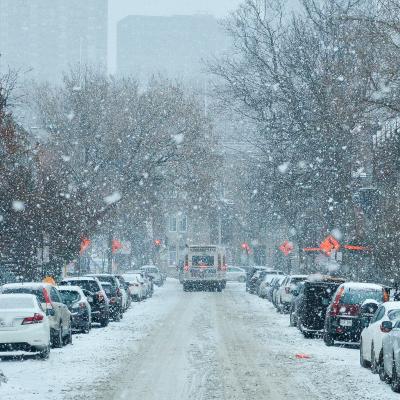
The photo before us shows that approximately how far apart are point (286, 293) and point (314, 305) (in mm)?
13605

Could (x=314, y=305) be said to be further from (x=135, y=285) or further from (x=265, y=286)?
(x=265, y=286)

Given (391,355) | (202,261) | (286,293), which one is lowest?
(391,355)

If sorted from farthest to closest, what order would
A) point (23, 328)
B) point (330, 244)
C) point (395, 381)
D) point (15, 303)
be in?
point (330, 244)
point (15, 303)
point (23, 328)
point (395, 381)

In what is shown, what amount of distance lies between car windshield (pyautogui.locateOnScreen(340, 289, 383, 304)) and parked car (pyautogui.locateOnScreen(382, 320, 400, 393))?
23.4ft

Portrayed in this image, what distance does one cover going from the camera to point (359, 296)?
85.0ft

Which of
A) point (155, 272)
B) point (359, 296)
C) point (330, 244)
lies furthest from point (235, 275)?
point (359, 296)

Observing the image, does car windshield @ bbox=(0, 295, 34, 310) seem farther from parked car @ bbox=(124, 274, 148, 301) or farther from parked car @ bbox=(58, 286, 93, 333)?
parked car @ bbox=(124, 274, 148, 301)

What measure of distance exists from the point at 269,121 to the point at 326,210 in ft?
21.5

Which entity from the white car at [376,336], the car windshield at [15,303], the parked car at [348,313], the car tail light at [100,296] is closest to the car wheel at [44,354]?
the car windshield at [15,303]

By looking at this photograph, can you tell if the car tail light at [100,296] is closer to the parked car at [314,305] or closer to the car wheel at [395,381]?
the parked car at [314,305]

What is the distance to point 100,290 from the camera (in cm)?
3403

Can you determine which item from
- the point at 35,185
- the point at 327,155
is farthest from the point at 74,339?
the point at 327,155

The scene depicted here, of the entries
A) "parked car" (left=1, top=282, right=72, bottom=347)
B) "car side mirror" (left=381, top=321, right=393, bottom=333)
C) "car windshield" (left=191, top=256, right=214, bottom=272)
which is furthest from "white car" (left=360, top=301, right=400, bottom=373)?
"car windshield" (left=191, top=256, right=214, bottom=272)

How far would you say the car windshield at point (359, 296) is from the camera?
84.2 ft
